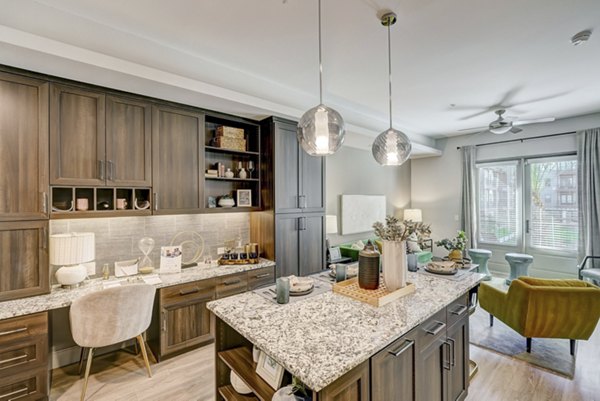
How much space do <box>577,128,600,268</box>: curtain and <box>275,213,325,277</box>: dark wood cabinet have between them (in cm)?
458

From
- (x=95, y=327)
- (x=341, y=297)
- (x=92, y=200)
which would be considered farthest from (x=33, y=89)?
(x=341, y=297)

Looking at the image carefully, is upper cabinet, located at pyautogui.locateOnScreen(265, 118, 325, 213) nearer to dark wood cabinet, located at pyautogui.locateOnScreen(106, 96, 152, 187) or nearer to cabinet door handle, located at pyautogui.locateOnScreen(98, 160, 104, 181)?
dark wood cabinet, located at pyautogui.locateOnScreen(106, 96, 152, 187)

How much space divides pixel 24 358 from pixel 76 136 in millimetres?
1782

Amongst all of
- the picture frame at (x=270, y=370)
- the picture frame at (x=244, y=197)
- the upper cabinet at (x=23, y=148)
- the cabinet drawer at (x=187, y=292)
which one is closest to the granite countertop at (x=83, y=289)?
the cabinet drawer at (x=187, y=292)

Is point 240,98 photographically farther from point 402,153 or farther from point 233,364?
point 233,364

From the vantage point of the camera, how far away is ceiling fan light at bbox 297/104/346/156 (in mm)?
1779

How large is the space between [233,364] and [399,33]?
2727 mm

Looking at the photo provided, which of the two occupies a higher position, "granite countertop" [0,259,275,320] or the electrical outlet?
the electrical outlet

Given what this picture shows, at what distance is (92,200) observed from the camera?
2725 millimetres

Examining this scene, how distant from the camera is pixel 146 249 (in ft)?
9.87

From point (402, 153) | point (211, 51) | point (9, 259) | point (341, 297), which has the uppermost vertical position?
point (211, 51)

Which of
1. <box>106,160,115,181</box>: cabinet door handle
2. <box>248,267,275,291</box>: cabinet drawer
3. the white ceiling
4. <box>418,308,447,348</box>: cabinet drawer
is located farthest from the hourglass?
<box>418,308,447,348</box>: cabinet drawer

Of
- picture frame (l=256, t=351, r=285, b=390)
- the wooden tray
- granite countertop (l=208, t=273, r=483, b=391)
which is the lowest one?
Result: picture frame (l=256, t=351, r=285, b=390)

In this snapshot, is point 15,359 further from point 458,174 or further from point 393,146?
point 458,174
